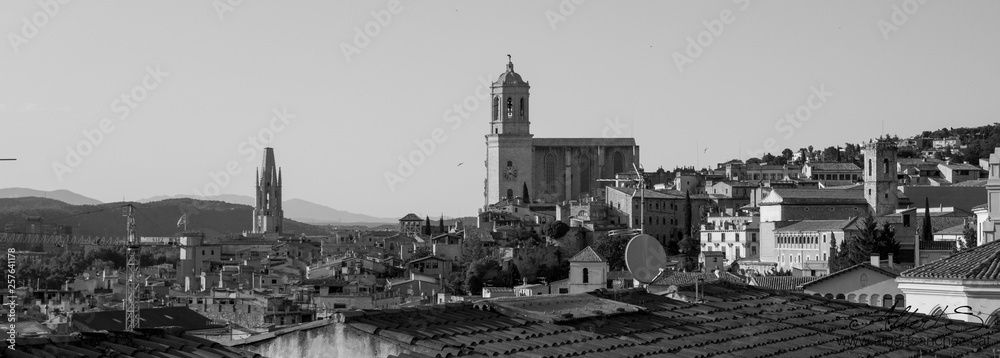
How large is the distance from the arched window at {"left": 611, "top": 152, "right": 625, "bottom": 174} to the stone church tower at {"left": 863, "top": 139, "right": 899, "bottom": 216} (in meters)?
32.0

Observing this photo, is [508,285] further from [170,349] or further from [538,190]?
[170,349]

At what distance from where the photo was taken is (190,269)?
83125mm

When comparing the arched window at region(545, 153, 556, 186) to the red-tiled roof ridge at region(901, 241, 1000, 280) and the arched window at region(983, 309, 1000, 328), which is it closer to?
the red-tiled roof ridge at region(901, 241, 1000, 280)

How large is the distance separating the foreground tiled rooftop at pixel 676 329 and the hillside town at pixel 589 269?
0.03 metres

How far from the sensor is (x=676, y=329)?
1207 cm

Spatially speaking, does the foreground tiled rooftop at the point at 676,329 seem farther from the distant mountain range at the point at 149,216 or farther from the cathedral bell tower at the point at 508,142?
the distant mountain range at the point at 149,216

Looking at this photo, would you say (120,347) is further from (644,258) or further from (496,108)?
(496,108)

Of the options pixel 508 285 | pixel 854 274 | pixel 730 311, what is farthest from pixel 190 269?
pixel 730 311

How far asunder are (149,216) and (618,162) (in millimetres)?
69640

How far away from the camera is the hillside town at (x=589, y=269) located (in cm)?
1112

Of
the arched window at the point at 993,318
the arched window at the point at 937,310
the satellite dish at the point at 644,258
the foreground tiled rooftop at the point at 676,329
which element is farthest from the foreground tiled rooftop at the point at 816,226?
the satellite dish at the point at 644,258

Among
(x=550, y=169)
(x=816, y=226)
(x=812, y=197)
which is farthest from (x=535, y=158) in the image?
(x=816, y=226)

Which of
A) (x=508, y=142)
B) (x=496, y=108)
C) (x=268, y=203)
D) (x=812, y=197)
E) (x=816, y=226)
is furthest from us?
(x=268, y=203)

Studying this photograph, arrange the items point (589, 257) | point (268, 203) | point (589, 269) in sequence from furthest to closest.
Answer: point (268, 203), point (589, 257), point (589, 269)
